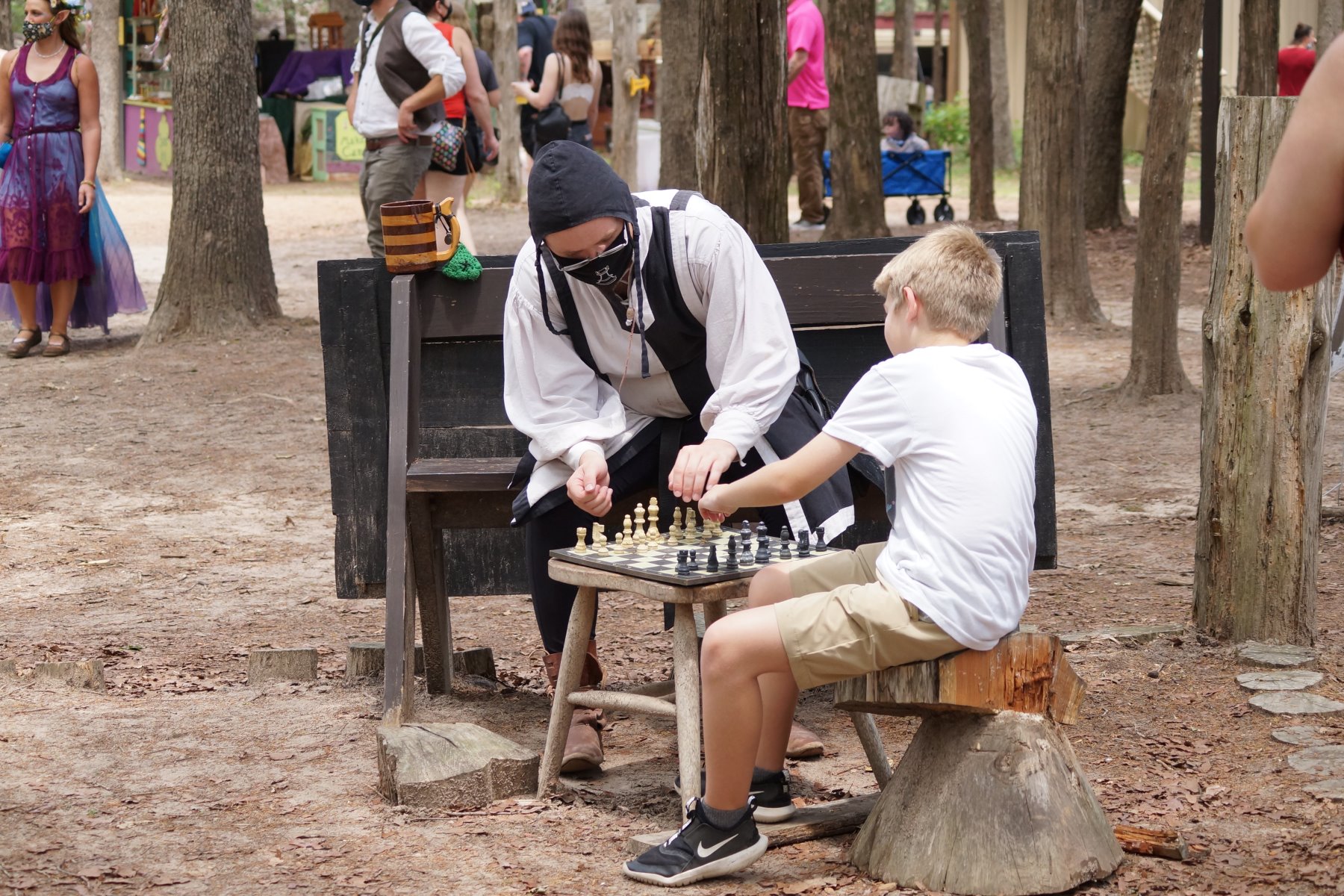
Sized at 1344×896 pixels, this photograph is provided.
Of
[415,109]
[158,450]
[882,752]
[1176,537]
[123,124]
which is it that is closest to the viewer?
[882,752]

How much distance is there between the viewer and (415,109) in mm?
8570

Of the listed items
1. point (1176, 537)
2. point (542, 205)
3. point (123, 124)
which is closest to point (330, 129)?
point (123, 124)

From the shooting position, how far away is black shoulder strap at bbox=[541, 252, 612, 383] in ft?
12.3

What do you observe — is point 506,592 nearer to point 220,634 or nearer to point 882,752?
point 220,634

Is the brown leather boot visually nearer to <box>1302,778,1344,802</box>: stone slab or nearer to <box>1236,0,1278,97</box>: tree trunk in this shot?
<box>1302,778,1344,802</box>: stone slab

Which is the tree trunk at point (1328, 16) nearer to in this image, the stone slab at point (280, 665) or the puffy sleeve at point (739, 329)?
the puffy sleeve at point (739, 329)

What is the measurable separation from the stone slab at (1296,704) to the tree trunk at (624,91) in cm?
1421

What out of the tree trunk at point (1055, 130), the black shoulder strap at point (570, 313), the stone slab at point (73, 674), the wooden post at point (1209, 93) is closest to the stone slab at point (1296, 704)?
the black shoulder strap at point (570, 313)

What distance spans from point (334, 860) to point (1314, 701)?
2.43 meters

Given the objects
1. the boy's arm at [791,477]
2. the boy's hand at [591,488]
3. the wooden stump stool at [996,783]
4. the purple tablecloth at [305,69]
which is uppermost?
the purple tablecloth at [305,69]

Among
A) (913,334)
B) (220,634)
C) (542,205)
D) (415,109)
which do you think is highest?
(415,109)

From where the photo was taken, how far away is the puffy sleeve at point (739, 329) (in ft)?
11.8

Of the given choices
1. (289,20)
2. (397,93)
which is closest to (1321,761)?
(397,93)

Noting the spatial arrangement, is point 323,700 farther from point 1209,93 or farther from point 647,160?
point 647,160
